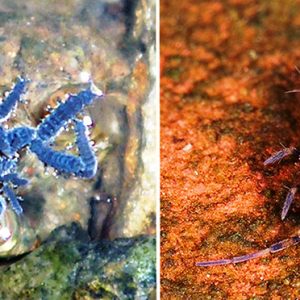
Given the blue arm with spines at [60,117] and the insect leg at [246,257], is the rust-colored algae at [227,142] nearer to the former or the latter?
the insect leg at [246,257]

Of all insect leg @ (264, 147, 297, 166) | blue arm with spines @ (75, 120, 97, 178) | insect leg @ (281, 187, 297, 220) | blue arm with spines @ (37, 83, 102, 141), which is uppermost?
blue arm with spines @ (37, 83, 102, 141)

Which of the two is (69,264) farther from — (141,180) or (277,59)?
(277,59)

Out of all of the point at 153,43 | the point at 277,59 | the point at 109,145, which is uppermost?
the point at 153,43

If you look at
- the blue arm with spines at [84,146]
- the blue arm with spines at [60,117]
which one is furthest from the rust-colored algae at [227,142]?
the blue arm with spines at [60,117]

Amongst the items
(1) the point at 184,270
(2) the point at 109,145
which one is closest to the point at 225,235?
(1) the point at 184,270

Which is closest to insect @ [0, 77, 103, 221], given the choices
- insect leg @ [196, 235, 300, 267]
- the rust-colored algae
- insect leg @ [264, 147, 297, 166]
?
the rust-colored algae

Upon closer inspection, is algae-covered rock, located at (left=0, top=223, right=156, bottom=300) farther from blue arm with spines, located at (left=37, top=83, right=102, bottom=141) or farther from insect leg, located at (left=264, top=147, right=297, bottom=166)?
insect leg, located at (left=264, top=147, right=297, bottom=166)
